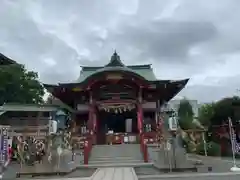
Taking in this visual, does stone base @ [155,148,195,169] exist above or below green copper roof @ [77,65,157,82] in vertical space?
below

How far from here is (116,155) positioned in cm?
1888

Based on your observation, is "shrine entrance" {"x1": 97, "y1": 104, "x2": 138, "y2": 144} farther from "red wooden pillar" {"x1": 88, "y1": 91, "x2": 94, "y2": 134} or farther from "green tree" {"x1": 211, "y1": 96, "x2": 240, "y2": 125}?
"green tree" {"x1": 211, "y1": 96, "x2": 240, "y2": 125}

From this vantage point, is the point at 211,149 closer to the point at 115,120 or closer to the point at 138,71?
the point at 115,120

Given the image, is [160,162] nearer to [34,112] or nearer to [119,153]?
[119,153]

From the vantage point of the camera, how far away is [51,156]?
13.3 metres

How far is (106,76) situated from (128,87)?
243 centimetres

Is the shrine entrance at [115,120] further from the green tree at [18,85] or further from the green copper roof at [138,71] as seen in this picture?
the green tree at [18,85]

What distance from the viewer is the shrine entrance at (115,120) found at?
23889 millimetres

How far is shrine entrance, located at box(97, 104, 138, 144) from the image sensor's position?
78.4ft

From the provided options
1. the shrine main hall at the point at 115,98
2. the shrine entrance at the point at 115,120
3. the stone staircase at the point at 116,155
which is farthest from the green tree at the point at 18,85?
the stone staircase at the point at 116,155

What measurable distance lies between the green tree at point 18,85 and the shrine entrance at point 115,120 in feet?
45.0

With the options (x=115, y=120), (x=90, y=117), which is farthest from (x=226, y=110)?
(x=90, y=117)

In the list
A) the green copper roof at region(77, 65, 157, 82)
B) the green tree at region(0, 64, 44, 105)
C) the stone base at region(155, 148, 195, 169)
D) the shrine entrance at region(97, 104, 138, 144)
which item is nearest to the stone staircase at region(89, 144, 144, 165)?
the shrine entrance at region(97, 104, 138, 144)

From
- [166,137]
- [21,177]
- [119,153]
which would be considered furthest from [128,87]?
[21,177]
